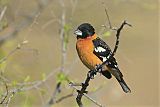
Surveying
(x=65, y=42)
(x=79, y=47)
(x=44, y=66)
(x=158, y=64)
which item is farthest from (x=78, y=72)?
(x=79, y=47)

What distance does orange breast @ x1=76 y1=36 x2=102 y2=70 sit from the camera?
416 cm

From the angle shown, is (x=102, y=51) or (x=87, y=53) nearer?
(x=102, y=51)

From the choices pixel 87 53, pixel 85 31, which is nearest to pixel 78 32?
pixel 85 31

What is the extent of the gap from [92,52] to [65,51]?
882 mm

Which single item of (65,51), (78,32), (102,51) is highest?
(65,51)

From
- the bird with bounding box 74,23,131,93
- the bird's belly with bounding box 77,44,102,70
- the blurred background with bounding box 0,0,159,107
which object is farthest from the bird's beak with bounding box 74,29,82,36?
the blurred background with bounding box 0,0,159,107

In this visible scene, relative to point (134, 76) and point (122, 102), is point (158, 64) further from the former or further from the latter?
point (122, 102)

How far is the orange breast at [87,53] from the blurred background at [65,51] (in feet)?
1.14

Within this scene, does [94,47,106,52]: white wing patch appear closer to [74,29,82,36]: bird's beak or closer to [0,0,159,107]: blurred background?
[74,29,82,36]: bird's beak

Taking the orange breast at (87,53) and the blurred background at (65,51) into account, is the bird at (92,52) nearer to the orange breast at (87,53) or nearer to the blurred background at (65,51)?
the orange breast at (87,53)

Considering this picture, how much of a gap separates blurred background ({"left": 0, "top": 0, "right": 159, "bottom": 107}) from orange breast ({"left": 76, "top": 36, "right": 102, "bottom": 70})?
349mm

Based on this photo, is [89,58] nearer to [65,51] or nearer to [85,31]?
[85,31]

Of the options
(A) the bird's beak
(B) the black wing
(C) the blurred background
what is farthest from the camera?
(C) the blurred background

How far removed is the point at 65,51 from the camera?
506cm
